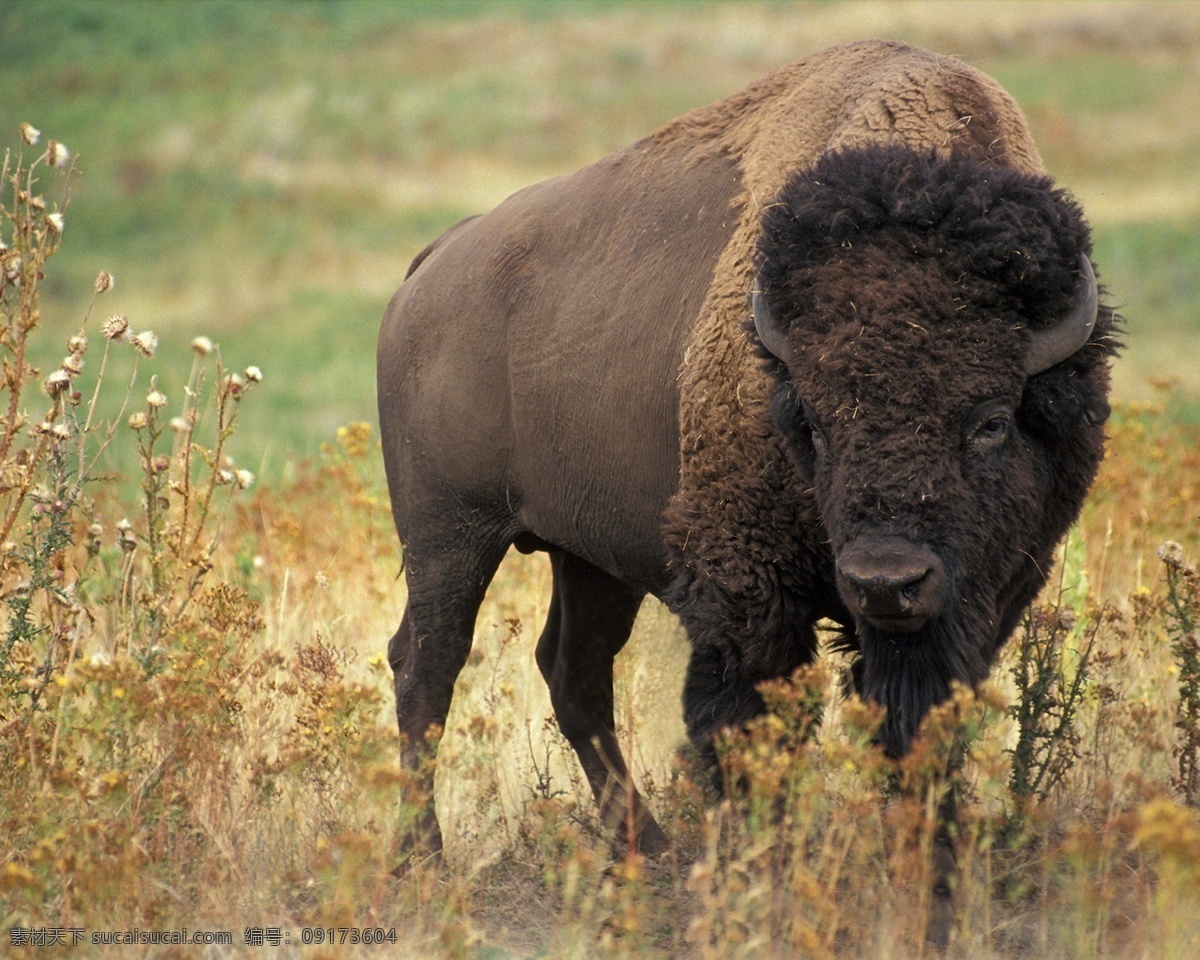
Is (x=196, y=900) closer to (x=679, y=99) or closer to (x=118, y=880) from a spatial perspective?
(x=118, y=880)

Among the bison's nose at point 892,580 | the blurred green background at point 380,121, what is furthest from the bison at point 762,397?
the blurred green background at point 380,121

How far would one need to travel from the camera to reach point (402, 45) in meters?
50.9

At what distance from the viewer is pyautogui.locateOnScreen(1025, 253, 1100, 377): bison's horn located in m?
4.04

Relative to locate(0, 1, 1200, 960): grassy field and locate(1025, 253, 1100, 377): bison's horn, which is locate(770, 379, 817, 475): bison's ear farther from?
locate(0, 1, 1200, 960): grassy field

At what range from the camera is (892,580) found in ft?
12.3

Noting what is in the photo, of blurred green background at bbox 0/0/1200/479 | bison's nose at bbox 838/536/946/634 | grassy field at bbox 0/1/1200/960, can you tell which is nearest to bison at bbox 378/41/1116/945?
bison's nose at bbox 838/536/946/634

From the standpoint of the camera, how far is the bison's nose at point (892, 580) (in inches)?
148

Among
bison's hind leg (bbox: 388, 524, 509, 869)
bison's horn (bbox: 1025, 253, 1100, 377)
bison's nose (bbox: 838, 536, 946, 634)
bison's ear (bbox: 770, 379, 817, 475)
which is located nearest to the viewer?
bison's nose (bbox: 838, 536, 946, 634)

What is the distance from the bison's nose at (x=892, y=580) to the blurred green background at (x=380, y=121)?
820 inches

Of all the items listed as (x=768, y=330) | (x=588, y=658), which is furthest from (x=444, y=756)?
(x=768, y=330)

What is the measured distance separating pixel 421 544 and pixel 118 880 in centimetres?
241

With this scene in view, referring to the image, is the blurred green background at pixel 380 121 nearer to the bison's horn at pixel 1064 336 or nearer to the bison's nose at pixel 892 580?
the bison's horn at pixel 1064 336

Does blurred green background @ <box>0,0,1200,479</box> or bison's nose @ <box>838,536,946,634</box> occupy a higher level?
blurred green background @ <box>0,0,1200,479</box>

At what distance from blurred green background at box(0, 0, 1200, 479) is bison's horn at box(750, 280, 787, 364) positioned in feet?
66.6
